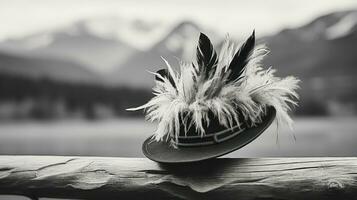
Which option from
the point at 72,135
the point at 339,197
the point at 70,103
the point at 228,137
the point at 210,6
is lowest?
the point at 339,197

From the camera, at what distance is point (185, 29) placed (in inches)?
70.4

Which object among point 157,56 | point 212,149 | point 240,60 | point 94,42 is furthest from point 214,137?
point 94,42

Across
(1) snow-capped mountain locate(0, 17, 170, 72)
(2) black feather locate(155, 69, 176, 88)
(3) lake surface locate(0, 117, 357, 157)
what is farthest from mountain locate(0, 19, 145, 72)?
(2) black feather locate(155, 69, 176, 88)

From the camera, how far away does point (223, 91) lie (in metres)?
0.86

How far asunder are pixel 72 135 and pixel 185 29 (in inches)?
29.3

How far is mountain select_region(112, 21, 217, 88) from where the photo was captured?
173 cm

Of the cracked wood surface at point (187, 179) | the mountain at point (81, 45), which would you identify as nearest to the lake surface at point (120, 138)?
the mountain at point (81, 45)

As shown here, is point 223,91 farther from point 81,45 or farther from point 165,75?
point 81,45

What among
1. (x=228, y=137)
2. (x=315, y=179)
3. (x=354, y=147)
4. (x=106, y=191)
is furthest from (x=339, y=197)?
(x=354, y=147)

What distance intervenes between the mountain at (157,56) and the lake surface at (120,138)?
20 centimetres

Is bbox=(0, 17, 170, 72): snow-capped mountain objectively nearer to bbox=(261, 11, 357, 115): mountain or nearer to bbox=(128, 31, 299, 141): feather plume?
bbox=(261, 11, 357, 115): mountain

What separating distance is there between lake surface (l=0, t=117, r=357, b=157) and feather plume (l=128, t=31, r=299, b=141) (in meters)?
0.88

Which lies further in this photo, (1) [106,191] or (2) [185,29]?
(2) [185,29]

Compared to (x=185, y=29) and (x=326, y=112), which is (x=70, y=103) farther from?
(x=326, y=112)
